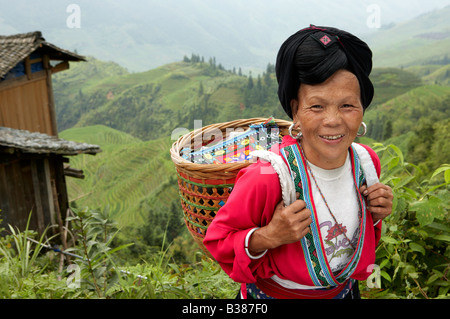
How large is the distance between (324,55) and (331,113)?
167 millimetres

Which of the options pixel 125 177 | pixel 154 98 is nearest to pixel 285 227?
pixel 125 177

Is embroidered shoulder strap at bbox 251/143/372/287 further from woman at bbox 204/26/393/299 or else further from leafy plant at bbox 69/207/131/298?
leafy plant at bbox 69/207/131/298

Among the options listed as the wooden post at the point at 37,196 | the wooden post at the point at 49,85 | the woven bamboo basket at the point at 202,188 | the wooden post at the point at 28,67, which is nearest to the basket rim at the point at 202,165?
the woven bamboo basket at the point at 202,188

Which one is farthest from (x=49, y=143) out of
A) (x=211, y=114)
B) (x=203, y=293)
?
(x=211, y=114)

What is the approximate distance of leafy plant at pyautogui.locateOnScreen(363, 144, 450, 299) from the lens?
74.4 inches

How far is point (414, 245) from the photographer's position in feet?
6.48

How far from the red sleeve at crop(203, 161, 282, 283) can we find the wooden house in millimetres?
6683

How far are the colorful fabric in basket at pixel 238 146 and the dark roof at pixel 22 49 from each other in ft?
23.6

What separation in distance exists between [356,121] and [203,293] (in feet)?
4.82

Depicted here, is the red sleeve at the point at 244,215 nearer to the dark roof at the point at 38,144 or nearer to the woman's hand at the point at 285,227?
the woman's hand at the point at 285,227

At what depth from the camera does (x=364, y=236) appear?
1.25 metres

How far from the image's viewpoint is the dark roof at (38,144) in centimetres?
681

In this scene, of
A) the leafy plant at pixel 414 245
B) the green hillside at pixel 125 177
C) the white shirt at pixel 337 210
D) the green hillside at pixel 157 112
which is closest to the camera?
the white shirt at pixel 337 210
